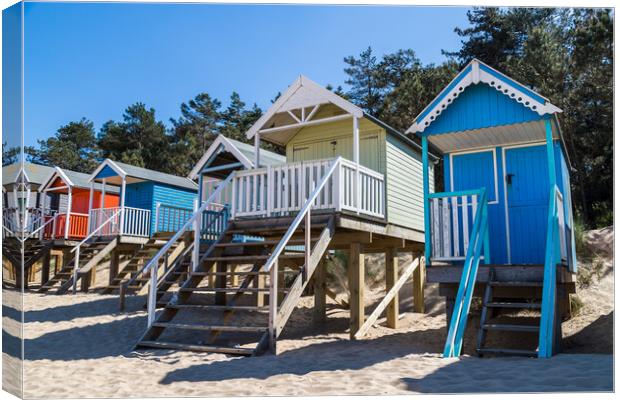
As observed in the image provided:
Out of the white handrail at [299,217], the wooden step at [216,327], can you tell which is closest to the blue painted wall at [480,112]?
the white handrail at [299,217]

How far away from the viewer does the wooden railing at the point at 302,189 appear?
9539 mm

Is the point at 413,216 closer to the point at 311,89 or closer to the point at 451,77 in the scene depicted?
the point at 311,89

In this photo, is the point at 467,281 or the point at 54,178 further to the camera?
the point at 54,178

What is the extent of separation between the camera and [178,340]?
9.55 m

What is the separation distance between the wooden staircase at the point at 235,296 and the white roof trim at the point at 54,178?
34.3ft

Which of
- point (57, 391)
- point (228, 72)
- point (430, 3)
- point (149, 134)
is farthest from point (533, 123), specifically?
point (149, 134)

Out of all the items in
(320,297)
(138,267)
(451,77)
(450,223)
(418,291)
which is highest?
(451,77)

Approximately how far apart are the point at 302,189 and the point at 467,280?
3470 millimetres

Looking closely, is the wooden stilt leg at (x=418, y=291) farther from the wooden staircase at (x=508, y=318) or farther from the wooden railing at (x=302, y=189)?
the wooden railing at (x=302, y=189)

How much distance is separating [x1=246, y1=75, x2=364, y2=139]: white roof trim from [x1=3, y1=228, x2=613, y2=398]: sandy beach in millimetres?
4188

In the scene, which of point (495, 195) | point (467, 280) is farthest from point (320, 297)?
Answer: point (467, 280)

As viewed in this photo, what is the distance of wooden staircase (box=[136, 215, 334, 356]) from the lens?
304 inches

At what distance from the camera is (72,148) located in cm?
3284

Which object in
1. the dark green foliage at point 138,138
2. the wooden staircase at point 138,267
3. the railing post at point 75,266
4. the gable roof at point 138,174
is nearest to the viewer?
the wooden staircase at point 138,267
